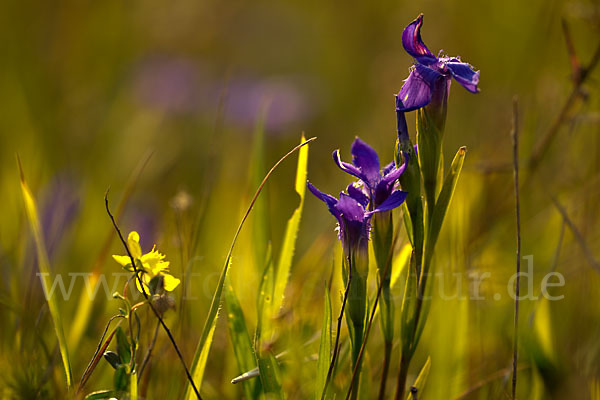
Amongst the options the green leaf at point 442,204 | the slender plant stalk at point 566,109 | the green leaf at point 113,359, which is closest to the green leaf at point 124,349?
the green leaf at point 113,359

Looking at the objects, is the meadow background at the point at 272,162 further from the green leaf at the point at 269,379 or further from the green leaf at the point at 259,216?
the green leaf at the point at 269,379

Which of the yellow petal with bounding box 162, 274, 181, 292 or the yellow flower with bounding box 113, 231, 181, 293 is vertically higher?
the yellow flower with bounding box 113, 231, 181, 293

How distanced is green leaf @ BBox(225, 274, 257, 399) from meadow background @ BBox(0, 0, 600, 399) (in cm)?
8

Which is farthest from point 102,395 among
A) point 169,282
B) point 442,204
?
point 442,204

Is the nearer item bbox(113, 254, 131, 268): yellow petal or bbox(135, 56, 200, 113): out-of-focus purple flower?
bbox(113, 254, 131, 268): yellow petal

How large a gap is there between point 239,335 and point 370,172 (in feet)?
1.05

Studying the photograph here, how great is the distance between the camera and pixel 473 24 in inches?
112

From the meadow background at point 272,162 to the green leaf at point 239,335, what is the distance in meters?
0.08

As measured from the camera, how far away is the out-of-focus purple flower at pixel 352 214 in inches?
28.2

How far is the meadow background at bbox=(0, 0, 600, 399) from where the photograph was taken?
106cm

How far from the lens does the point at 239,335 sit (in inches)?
34.7

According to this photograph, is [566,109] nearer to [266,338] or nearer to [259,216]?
[259,216]

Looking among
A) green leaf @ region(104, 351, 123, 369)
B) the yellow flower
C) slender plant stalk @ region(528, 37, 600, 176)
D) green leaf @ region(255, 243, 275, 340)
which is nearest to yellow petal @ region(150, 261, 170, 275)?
the yellow flower

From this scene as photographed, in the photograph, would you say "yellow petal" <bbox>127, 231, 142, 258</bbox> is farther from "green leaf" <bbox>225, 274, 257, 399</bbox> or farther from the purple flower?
the purple flower
